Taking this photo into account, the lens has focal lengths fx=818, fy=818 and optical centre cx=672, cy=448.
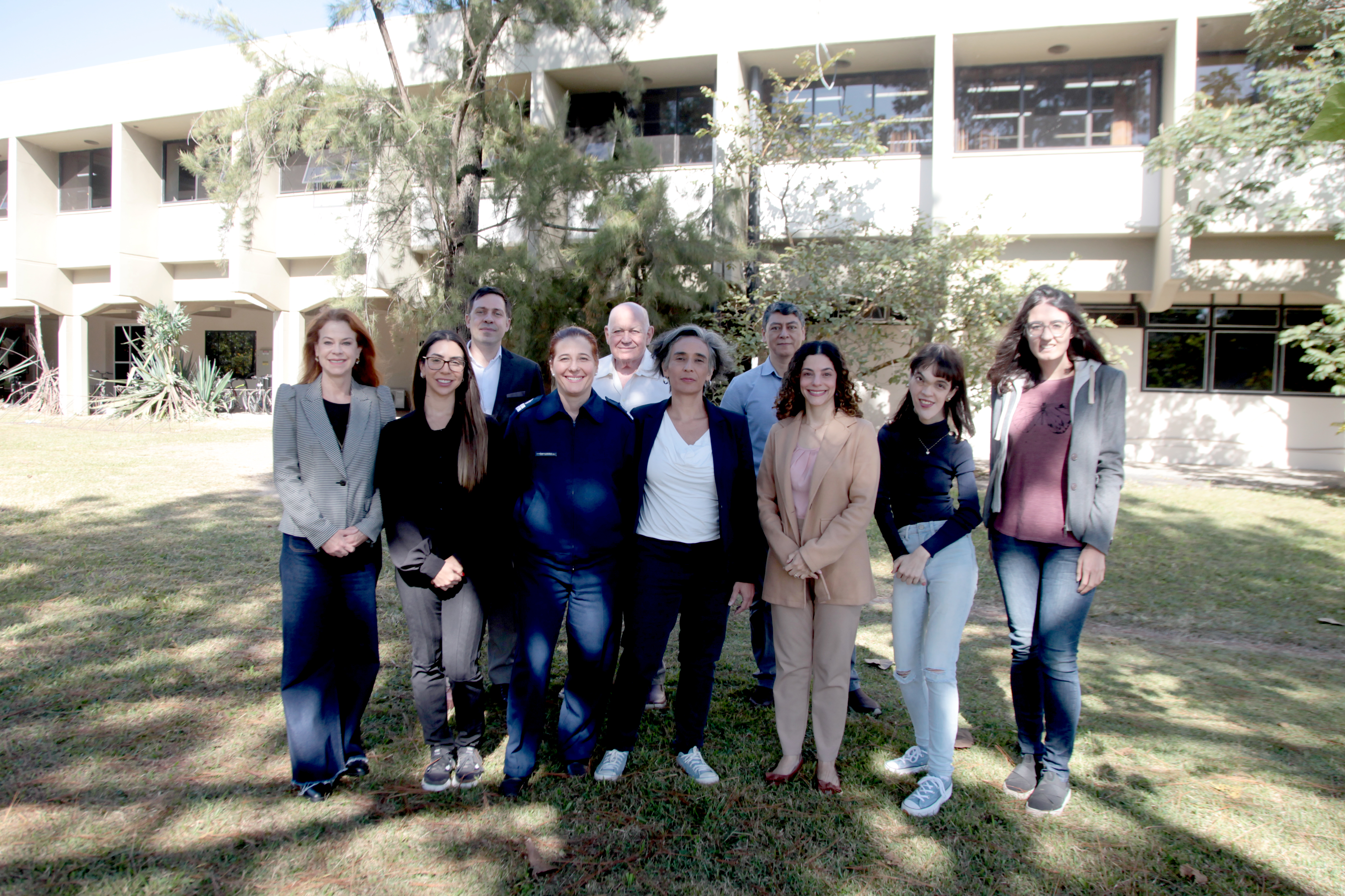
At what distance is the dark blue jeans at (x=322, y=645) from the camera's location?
3.08 meters

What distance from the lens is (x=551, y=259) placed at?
9477 millimetres

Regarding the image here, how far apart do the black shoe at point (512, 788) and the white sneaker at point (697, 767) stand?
676 mm

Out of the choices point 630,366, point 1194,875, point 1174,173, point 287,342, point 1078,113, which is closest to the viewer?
point 1194,875

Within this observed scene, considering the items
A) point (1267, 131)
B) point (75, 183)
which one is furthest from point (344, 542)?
point (75, 183)

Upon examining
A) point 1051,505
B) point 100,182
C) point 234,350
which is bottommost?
point 1051,505

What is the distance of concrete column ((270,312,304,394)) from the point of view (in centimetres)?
1780

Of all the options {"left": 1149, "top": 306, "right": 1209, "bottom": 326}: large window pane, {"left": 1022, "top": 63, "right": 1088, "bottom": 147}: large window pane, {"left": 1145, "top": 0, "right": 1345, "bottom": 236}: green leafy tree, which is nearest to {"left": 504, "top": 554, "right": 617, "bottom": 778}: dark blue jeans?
{"left": 1145, "top": 0, "right": 1345, "bottom": 236}: green leafy tree

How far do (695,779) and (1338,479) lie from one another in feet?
45.2

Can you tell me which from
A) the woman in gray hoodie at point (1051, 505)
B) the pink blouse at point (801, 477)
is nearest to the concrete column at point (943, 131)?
the woman in gray hoodie at point (1051, 505)

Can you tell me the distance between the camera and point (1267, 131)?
33.4ft

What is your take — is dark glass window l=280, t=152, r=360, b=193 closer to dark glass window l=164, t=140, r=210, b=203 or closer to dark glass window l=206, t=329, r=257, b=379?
dark glass window l=164, t=140, r=210, b=203

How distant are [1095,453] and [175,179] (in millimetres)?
21489

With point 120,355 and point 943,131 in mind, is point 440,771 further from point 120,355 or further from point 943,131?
point 120,355

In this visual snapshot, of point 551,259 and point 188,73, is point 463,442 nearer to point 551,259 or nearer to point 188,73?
point 551,259
